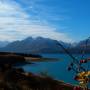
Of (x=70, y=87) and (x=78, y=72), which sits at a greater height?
(x=78, y=72)

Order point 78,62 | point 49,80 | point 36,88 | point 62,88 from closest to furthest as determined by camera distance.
→ point 78,62
point 62,88
point 36,88
point 49,80

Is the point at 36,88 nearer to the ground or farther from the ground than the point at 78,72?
nearer to the ground

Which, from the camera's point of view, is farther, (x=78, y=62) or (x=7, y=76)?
(x=7, y=76)

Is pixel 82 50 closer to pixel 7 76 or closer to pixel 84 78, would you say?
pixel 84 78

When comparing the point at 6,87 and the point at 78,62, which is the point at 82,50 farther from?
the point at 6,87

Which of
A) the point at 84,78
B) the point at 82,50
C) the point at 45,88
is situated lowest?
the point at 45,88

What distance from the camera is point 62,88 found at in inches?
588

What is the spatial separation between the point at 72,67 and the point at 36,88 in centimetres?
1179

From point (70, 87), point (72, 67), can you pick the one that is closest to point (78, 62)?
point (72, 67)

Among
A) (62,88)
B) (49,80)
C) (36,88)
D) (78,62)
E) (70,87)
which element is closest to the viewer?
(78,62)

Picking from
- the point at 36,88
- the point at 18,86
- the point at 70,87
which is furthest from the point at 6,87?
the point at 70,87

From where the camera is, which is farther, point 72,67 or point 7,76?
point 7,76

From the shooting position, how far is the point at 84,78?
438cm

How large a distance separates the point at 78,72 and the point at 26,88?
10.9 meters
